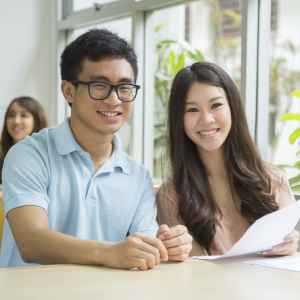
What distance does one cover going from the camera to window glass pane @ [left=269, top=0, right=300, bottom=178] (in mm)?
2947

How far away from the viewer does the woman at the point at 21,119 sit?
167 inches

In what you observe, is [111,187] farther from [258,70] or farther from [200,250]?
[258,70]

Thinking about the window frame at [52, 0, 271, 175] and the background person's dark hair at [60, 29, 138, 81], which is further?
the window frame at [52, 0, 271, 175]

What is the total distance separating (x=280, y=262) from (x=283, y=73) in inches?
66.3

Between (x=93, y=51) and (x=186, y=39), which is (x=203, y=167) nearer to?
(x=93, y=51)

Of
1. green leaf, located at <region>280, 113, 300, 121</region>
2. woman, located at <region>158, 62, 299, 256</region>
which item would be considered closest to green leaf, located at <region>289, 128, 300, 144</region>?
green leaf, located at <region>280, 113, 300, 121</region>

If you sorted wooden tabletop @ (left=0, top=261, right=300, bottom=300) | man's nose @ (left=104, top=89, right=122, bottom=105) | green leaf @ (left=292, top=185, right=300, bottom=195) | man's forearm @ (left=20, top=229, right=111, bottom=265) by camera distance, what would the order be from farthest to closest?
1. green leaf @ (left=292, top=185, right=300, bottom=195)
2. man's nose @ (left=104, top=89, right=122, bottom=105)
3. man's forearm @ (left=20, top=229, right=111, bottom=265)
4. wooden tabletop @ (left=0, top=261, right=300, bottom=300)

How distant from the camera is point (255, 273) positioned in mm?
1352

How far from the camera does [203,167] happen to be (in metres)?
2.12

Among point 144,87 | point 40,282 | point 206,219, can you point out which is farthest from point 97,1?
point 40,282

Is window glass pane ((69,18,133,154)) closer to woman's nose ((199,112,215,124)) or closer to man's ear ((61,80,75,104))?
woman's nose ((199,112,215,124))

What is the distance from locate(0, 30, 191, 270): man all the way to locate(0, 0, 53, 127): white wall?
2.99 m

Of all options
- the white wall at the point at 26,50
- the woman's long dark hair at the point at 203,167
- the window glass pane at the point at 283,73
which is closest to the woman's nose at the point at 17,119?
the white wall at the point at 26,50

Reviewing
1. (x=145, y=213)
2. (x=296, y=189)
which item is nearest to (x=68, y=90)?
(x=145, y=213)
